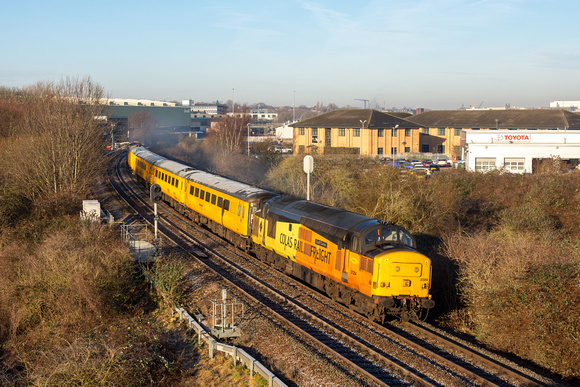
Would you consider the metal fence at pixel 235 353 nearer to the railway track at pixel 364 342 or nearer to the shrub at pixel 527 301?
the railway track at pixel 364 342

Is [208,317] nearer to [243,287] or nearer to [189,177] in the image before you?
[243,287]

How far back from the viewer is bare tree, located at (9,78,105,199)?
29.7m

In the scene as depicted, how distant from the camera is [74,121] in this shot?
32188mm

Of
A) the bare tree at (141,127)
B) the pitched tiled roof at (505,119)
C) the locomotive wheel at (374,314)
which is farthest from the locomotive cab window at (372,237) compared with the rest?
the bare tree at (141,127)

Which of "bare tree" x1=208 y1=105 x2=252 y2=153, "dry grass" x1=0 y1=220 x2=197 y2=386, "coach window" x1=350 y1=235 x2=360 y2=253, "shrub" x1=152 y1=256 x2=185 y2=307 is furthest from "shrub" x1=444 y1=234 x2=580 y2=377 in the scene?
"bare tree" x1=208 y1=105 x2=252 y2=153

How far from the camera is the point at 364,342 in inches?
508

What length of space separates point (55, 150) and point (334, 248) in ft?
72.9

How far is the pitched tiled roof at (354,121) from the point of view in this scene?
228 ft

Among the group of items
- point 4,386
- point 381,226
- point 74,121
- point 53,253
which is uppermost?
point 74,121

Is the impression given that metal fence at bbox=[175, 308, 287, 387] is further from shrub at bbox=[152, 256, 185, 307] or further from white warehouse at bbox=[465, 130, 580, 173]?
white warehouse at bbox=[465, 130, 580, 173]

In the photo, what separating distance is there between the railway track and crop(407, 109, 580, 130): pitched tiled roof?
56123 millimetres

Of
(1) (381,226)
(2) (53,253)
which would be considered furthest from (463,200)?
(2) (53,253)

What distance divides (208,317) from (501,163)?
1528 inches

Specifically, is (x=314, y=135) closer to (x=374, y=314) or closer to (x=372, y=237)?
(x=372, y=237)
